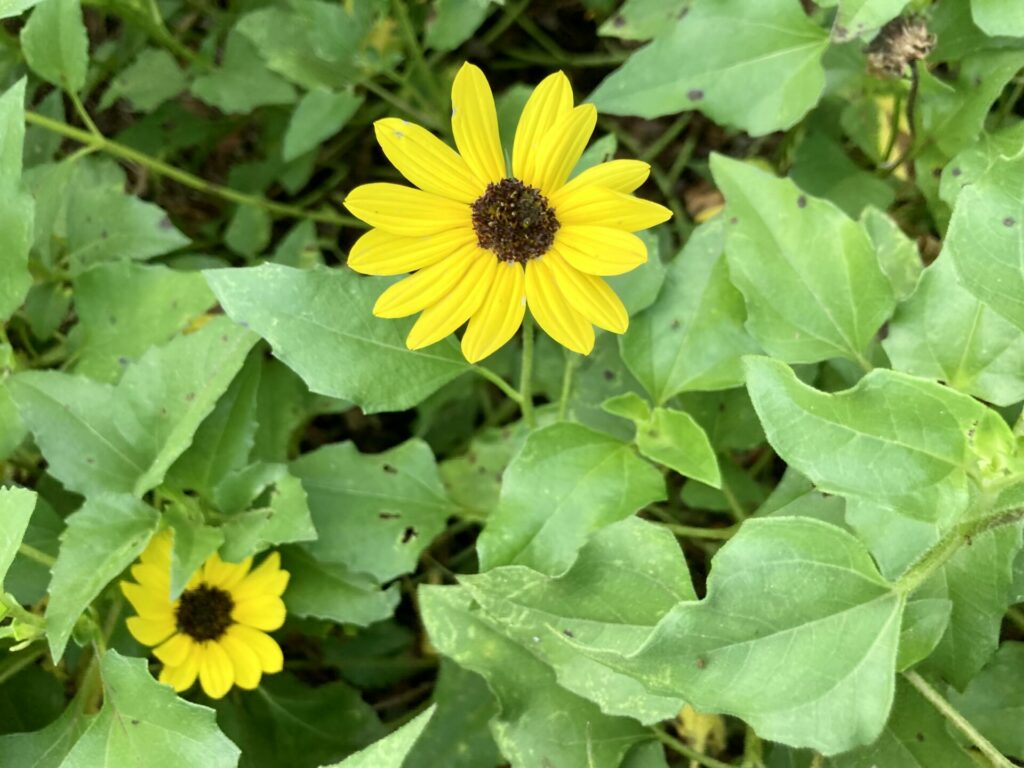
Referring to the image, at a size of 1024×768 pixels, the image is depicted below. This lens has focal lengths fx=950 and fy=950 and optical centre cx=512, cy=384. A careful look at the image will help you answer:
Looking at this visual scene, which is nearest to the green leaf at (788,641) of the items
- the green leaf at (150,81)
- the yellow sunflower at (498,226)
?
the yellow sunflower at (498,226)

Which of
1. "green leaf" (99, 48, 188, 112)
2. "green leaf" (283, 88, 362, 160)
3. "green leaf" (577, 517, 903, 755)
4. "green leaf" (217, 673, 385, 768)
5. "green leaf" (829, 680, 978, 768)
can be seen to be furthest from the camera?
"green leaf" (99, 48, 188, 112)

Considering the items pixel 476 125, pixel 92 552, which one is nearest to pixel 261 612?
pixel 92 552

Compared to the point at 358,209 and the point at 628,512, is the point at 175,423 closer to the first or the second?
the point at 358,209

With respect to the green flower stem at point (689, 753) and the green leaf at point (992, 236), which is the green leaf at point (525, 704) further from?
the green leaf at point (992, 236)

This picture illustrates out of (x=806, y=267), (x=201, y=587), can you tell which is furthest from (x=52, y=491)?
(x=806, y=267)

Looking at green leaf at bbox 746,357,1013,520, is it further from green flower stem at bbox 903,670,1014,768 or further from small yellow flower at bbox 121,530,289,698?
small yellow flower at bbox 121,530,289,698

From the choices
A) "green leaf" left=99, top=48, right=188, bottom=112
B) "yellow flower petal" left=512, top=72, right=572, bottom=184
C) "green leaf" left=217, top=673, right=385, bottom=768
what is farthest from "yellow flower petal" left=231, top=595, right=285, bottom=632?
"green leaf" left=99, top=48, right=188, bottom=112
